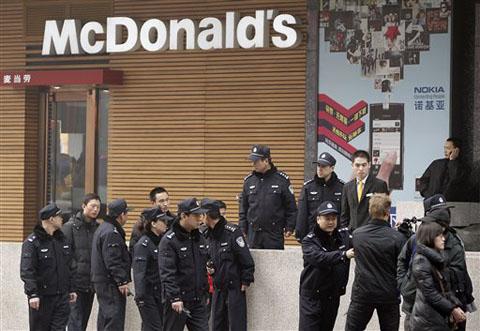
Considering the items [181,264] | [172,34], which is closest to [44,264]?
[181,264]

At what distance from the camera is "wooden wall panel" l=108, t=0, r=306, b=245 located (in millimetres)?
22203

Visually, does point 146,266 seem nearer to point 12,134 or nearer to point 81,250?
point 81,250

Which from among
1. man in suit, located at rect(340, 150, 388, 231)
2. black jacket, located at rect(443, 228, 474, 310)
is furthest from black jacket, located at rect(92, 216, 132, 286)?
black jacket, located at rect(443, 228, 474, 310)

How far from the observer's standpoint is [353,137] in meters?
21.6

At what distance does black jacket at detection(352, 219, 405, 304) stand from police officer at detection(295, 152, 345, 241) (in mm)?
2857

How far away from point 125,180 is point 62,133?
1801 millimetres

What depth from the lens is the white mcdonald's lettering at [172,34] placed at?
2169cm

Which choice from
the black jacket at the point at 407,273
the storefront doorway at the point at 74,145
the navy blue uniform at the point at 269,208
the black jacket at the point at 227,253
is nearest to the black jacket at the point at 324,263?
the black jacket at the point at 407,273

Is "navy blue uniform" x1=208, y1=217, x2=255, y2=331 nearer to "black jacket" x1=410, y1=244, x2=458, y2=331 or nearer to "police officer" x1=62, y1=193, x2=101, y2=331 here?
"police officer" x1=62, y1=193, x2=101, y2=331

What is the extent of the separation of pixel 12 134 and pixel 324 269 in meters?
11.6

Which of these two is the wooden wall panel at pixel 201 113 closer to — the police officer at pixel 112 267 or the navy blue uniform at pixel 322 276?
the police officer at pixel 112 267

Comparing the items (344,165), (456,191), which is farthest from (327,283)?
(344,165)

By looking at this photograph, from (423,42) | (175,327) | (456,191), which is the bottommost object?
(175,327)

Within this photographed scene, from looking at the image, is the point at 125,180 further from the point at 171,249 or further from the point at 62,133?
the point at 171,249
